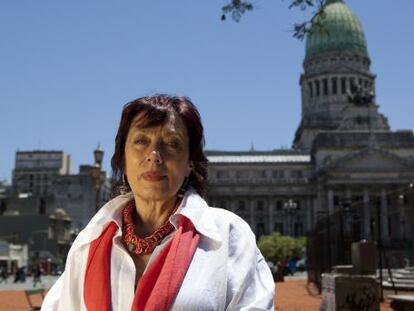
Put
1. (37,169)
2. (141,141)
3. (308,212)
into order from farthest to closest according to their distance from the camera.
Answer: (37,169), (308,212), (141,141)

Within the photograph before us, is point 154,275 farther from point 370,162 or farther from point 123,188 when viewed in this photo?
point 370,162

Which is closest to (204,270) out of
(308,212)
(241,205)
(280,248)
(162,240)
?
(162,240)

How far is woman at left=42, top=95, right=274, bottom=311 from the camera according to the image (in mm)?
2797

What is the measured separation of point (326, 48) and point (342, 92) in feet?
25.7

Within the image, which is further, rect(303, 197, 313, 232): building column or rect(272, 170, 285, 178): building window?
rect(272, 170, 285, 178): building window

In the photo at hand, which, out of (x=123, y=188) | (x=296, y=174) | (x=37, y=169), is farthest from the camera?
(x=37, y=169)

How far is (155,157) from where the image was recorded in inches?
125

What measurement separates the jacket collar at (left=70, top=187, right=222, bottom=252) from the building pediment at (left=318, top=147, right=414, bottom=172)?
8310 cm

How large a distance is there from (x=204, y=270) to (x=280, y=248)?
6537 cm

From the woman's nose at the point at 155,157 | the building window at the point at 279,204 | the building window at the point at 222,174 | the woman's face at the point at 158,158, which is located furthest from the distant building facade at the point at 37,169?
the woman's nose at the point at 155,157

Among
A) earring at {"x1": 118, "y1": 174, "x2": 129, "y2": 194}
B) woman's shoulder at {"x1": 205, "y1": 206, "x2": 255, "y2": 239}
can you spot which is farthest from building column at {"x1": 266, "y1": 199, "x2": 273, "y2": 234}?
woman's shoulder at {"x1": 205, "y1": 206, "x2": 255, "y2": 239}

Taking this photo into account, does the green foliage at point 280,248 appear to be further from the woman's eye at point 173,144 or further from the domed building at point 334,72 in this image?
the woman's eye at point 173,144

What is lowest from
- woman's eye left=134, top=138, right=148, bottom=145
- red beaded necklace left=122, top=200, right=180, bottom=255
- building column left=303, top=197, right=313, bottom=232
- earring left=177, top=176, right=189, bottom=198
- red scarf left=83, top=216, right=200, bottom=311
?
red scarf left=83, top=216, right=200, bottom=311

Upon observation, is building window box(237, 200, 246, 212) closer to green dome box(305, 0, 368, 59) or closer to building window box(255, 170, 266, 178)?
building window box(255, 170, 266, 178)
